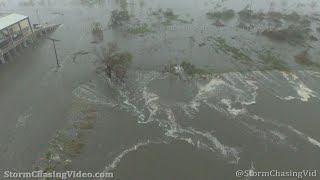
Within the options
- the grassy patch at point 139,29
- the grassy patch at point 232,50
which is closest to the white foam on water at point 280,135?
the grassy patch at point 232,50

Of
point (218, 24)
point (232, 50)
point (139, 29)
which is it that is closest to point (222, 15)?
point (218, 24)

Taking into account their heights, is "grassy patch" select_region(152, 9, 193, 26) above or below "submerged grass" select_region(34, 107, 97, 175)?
above

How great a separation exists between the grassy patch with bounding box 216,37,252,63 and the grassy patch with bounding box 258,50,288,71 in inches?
80.0

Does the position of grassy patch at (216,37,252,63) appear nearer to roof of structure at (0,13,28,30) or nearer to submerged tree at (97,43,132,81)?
submerged tree at (97,43,132,81)

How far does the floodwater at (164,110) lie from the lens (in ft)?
79.2

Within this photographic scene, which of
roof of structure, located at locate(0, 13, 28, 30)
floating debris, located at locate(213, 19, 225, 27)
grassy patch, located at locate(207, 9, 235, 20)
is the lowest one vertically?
floating debris, located at locate(213, 19, 225, 27)

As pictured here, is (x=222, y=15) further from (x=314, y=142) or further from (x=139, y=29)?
(x=314, y=142)

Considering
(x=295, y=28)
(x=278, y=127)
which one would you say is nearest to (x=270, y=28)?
(x=295, y=28)

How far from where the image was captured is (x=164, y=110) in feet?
96.8

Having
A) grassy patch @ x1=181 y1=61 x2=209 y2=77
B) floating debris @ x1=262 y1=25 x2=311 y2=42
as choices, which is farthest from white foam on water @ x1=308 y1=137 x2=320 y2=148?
floating debris @ x1=262 y1=25 x2=311 y2=42

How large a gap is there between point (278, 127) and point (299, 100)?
5505mm

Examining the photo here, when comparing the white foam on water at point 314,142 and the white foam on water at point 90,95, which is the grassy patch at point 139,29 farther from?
the white foam on water at point 314,142

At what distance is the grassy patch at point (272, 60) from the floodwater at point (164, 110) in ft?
2.77

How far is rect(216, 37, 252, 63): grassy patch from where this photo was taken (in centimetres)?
3912
